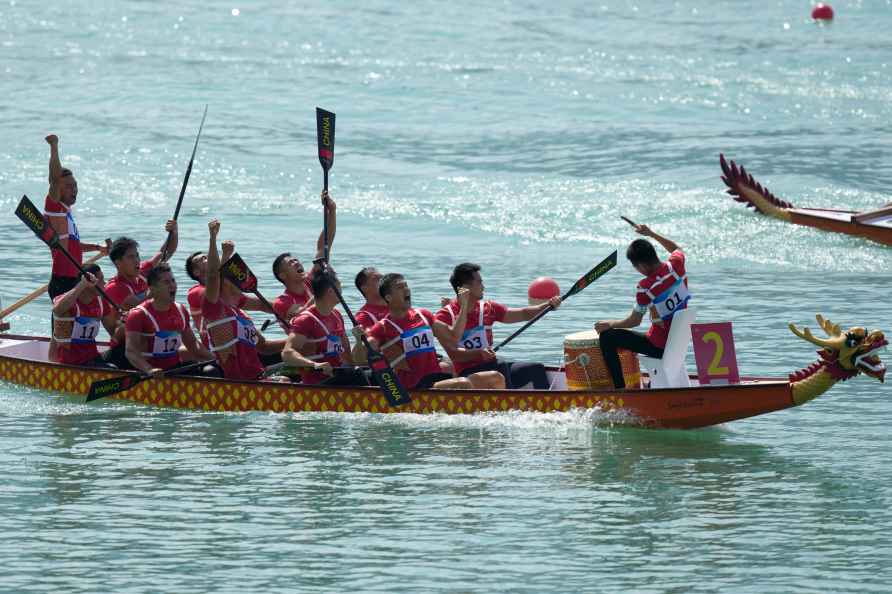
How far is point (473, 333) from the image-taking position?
1393cm

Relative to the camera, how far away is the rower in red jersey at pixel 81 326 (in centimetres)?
1488

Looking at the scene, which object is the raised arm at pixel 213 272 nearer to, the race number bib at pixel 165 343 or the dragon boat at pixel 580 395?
the race number bib at pixel 165 343

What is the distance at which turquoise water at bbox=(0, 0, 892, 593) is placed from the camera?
10500mm

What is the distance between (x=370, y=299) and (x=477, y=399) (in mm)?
1495

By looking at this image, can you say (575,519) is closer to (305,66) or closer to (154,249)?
(154,249)

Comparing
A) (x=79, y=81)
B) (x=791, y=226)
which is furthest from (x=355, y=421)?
(x=79, y=81)

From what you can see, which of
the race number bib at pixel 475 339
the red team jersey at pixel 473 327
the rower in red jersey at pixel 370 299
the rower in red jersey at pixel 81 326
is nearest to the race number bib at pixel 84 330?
the rower in red jersey at pixel 81 326

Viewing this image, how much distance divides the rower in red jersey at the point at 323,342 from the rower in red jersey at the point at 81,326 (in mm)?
2130

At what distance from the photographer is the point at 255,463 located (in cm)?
1267

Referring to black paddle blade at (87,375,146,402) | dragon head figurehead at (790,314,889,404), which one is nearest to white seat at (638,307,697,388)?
dragon head figurehead at (790,314,889,404)

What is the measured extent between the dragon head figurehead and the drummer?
1.04m

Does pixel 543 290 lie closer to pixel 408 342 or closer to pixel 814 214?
pixel 408 342

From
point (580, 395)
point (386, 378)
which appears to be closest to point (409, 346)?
point (386, 378)

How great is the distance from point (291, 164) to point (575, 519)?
22.1m
